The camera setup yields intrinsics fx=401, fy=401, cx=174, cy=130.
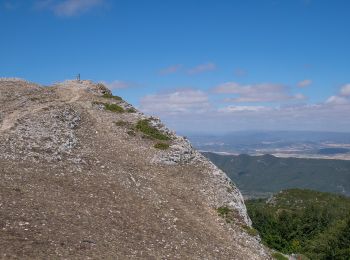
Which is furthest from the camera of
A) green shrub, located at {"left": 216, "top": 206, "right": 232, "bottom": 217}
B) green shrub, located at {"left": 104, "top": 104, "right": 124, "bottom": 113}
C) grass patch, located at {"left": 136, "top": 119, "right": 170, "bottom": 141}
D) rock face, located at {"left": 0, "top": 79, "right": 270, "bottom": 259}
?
green shrub, located at {"left": 104, "top": 104, "right": 124, "bottom": 113}

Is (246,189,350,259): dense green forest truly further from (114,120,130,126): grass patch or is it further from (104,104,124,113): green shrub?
(104,104,124,113): green shrub

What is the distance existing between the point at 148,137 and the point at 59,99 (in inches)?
652

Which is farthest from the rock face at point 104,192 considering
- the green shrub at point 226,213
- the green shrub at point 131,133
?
the green shrub at point 226,213

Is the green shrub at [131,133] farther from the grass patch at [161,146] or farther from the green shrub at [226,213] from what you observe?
the green shrub at [226,213]

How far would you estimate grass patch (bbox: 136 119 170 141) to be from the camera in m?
48.4

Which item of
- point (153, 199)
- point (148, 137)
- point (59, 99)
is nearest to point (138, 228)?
point (153, 199)

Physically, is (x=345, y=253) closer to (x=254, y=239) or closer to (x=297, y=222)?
(x=254, y=239)

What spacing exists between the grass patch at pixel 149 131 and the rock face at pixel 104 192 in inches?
18.7

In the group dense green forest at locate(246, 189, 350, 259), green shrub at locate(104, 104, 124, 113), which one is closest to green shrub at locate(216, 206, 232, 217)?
dense green forest at locate(246, 189, 350, 259)

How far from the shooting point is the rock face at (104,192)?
24.9m

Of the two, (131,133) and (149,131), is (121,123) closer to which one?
(131,133)

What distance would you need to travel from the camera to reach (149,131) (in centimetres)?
4916

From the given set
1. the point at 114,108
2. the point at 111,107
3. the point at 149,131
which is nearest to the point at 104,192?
the point at 149,131

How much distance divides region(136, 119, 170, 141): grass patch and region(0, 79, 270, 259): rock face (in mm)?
474
